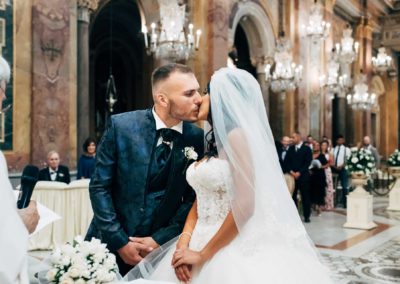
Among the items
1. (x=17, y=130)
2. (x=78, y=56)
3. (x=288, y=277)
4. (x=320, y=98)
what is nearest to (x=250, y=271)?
(x=288, y=277)

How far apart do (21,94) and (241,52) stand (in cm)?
939

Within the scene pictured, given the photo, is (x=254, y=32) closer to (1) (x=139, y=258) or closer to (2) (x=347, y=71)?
(2) (x=347, y=71)

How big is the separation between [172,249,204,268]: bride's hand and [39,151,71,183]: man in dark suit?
5.77 m

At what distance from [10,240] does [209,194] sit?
1272 millimetres

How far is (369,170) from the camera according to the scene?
10195mm

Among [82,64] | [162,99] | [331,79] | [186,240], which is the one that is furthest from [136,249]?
[331,79]

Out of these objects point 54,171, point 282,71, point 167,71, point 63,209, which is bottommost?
point 63,209

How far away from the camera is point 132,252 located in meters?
2.81

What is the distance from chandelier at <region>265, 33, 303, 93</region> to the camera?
46.0ft

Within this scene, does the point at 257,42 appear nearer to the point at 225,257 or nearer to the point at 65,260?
the point at 225,257

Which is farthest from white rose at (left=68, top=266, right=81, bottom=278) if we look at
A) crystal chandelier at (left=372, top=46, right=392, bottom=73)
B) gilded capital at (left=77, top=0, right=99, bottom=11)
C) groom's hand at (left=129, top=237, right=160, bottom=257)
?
crystal chandelier at (left=372, top=46, right=392, bottom=73)

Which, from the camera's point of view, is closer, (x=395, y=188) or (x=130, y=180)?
(x=130, y=180)

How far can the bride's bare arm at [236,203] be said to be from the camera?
2.52 metres

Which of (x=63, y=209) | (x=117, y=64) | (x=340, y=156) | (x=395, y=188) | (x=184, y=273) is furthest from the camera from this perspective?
(x=117, y=64)
